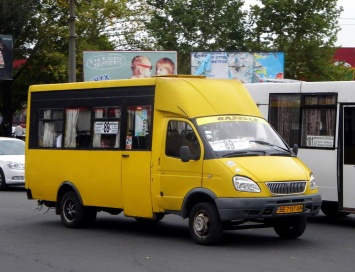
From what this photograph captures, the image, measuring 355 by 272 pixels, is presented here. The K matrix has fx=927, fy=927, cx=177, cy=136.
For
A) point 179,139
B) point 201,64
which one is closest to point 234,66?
point 201,64

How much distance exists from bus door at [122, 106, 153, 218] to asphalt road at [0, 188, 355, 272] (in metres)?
0.55

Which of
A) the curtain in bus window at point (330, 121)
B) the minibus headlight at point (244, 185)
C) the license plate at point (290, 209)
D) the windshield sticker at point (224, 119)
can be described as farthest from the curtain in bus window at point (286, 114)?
the minibus headlight at point (244, 185)

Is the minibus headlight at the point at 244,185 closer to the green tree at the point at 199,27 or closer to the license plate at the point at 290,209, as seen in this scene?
the license plate at the point at 290,209

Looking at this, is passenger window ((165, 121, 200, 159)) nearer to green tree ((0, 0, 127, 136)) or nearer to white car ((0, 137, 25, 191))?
white car ((0, 137, 25, 191))

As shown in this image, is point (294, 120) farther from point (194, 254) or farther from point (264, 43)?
point (264, 43)

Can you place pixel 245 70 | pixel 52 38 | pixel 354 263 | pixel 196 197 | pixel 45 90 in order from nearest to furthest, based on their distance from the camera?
pixel 354 263 → pixel 196 197 → pixel 45 90 → pixel 245 70 → pixel 52 38

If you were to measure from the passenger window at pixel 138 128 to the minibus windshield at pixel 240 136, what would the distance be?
3.58ft

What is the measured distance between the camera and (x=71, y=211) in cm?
1653

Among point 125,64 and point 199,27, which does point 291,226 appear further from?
point 199,27

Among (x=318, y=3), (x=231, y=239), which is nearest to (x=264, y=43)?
(x=318, y=3)

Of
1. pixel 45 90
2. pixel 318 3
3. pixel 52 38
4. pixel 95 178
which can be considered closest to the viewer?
pixel 95 178

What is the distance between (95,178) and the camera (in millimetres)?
15750

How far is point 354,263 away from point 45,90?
24.5 ft

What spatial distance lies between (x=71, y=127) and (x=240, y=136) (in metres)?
3.79
